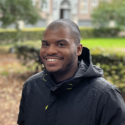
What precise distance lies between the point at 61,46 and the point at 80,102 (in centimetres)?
38

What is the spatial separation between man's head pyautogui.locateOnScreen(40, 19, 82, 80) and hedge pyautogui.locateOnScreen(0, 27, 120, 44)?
16.8 metres

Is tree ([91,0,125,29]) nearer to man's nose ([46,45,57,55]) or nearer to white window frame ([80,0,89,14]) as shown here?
white window frame ([80,0,89,14])

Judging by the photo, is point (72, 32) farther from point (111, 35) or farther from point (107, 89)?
point (111, 35)

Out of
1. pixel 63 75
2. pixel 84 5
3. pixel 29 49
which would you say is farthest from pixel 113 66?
pixel 84 5

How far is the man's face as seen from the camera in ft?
5.14

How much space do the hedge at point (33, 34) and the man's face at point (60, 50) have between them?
1678 centimetres

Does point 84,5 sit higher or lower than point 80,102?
Answer: lower

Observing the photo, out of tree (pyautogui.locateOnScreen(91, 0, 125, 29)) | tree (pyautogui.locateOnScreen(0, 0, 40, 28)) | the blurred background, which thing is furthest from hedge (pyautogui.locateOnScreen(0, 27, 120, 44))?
tree (pyautogui.locateOnScreen(0, 0, 40, 28))

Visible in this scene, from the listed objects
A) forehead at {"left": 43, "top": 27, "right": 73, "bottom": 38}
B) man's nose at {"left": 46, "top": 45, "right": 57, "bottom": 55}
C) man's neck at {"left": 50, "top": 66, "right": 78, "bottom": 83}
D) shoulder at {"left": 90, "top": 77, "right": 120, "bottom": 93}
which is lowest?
shoulder at {"left": 90, "top": 77, "right": 120, "bottom": 93}

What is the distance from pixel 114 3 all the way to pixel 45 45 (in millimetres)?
29069

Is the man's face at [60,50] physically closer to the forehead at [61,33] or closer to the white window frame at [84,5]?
the forehead at [61,33]

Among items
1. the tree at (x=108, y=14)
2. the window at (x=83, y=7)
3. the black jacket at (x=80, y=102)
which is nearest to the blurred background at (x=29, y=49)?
the tree at (x=108, y=14)

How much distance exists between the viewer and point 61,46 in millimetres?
1568

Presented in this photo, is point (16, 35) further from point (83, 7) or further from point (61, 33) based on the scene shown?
point (83, 7)
